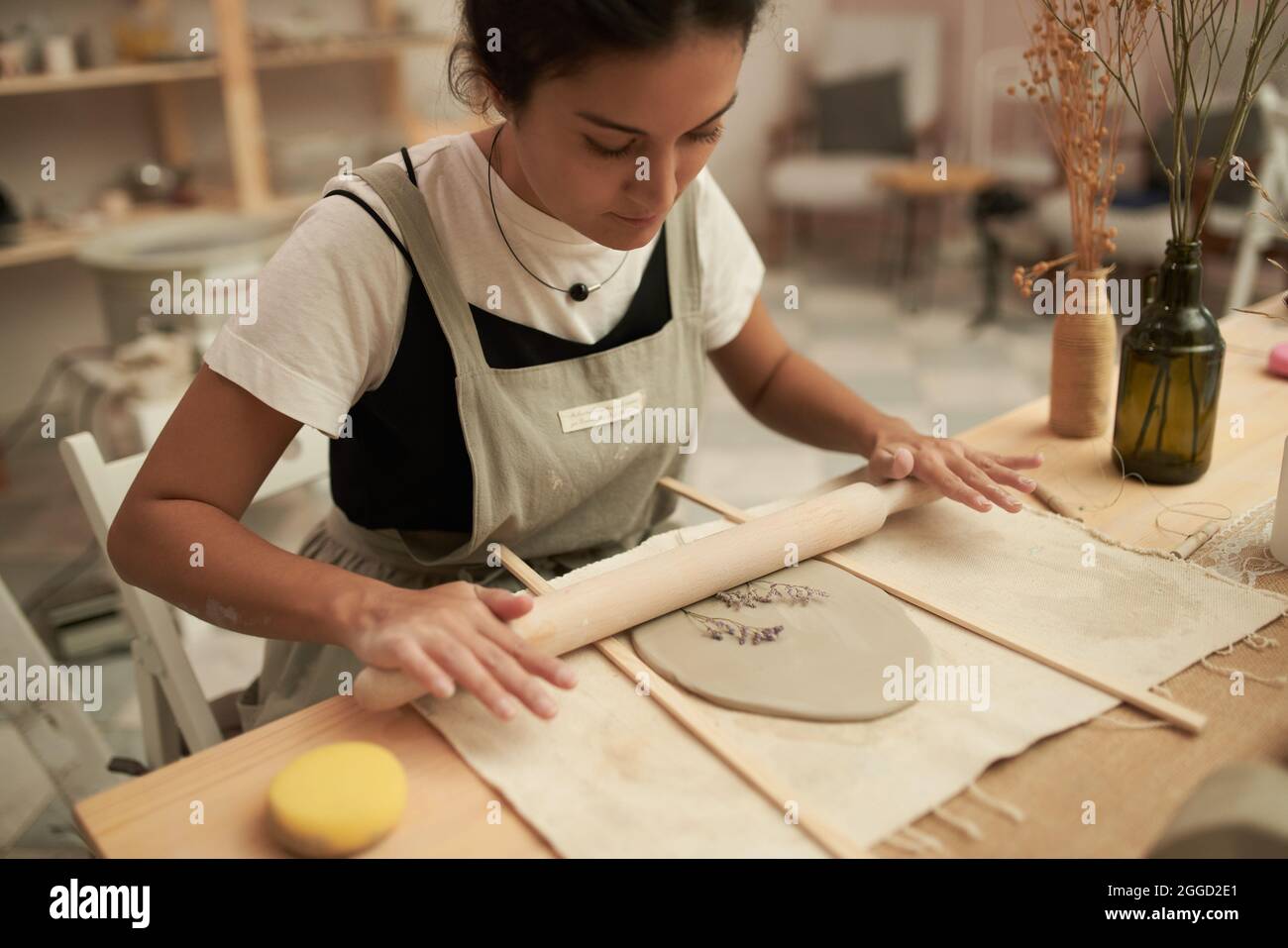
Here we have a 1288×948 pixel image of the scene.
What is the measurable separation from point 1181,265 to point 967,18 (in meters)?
4.35

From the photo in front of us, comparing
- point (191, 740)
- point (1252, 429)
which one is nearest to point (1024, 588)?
point (1252, 429)

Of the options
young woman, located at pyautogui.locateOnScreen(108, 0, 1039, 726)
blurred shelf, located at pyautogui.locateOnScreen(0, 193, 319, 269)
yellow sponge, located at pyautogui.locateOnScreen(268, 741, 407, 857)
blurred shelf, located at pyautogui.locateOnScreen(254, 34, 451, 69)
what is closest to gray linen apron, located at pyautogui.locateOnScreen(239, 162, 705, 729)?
young woman, located at pyautogui.locateOnScreen(108, 0, 1039, 726)

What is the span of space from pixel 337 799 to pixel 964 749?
43 centimetres

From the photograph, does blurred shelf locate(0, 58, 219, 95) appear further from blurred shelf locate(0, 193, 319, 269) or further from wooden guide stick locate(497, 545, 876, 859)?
wooden guide stick locate(497, 545, 876, 859)

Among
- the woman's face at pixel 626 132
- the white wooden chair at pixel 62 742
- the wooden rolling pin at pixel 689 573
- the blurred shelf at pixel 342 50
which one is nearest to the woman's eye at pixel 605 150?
the woman's face at pixel 626 132

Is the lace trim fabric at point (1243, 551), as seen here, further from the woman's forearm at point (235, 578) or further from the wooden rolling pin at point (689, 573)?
the woman's forearm at point (235, 578)

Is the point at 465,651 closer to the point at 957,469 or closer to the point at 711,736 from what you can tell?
the point at 711,736

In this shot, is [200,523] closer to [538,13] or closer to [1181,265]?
[538,13]

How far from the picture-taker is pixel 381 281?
1.04 meters

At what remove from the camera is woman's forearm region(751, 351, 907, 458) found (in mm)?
1250

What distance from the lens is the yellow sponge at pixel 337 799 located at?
0.68 meters

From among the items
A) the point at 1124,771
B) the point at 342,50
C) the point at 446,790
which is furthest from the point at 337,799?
the point at 342,50

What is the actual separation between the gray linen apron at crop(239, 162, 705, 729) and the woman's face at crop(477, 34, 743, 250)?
17 centimetres

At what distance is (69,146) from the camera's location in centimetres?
348
